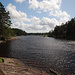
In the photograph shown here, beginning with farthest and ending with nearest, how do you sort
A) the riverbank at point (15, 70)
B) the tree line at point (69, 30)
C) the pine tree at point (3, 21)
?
1. the tree line at point (69, 30)
2. the pine tree at point (3, 21)
3. the riverbank at point (15, 70)

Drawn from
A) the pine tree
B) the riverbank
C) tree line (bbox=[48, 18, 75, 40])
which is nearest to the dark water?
the riverbank

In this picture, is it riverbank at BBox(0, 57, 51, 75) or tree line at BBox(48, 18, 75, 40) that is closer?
riverbank at BBox(0, 57, 51, 75)

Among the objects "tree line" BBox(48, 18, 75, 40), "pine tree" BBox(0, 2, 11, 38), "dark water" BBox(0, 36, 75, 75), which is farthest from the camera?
"tree line" BBox(48, 18, 75, 40)

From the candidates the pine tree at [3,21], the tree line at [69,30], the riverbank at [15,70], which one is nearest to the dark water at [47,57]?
the riverbank at [15,70]

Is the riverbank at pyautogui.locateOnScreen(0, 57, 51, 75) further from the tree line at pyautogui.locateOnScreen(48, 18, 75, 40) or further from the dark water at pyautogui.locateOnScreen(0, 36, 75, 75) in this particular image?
the tree line at pyautogui.locateOnScreen(48, 18, 75, 40)

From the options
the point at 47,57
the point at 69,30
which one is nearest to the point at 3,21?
the point at 47,57

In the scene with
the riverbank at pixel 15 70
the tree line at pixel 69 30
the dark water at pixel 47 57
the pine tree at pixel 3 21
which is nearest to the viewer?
the riverbank at pixel 15 70

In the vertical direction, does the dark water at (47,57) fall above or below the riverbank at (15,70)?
below

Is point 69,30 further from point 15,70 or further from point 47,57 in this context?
point 15,70

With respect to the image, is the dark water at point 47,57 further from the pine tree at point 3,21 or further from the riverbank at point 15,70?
the pine tree at point 3,21

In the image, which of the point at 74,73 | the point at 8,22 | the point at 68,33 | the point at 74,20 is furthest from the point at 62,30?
the point at 74,73

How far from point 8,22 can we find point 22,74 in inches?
2111

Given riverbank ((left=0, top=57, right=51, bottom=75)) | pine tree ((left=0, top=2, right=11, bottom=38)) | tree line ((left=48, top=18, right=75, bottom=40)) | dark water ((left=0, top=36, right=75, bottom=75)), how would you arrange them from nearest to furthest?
riverbank ((left=0, top=57, right=51, bottom=75))
dark water ((left=0, top=36, right=75, bottom=75))
pine tree ((left=0, top=2, right=11, bottom=38))
tree line ((left=48, top=18, right=75, bottom=40))

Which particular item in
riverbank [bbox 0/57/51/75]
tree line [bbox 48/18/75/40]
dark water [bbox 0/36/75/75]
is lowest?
dark water [bbox 0/36/75/75]
